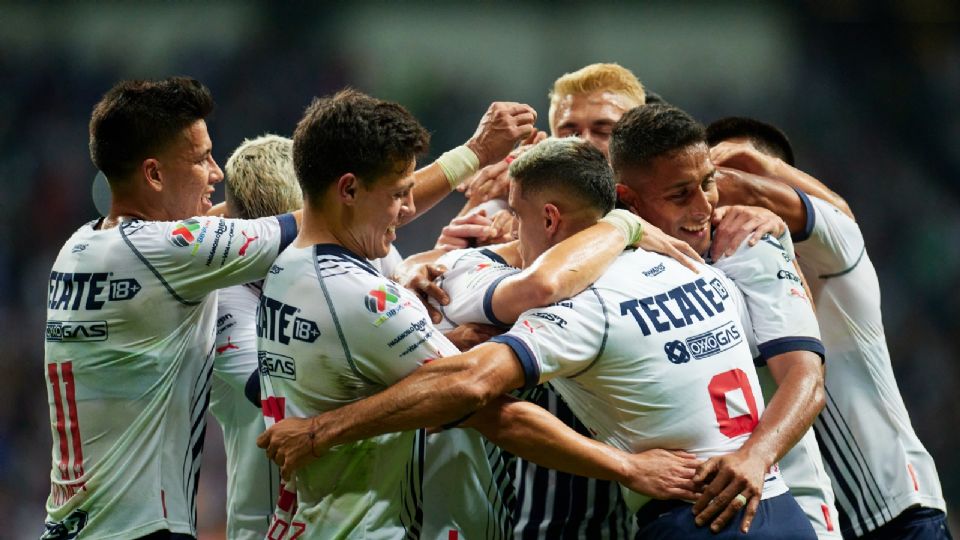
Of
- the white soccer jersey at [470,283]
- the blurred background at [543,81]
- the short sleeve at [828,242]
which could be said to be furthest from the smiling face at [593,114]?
the blurred background at [543,81]

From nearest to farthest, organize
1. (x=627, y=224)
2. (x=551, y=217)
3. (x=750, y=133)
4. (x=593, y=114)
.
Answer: (x=627, y=224) → (x=551, y=217) → (x=750, y=133) → (x=593, y=114)

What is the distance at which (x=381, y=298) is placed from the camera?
377 centimetres

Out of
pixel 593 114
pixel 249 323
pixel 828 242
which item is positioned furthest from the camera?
pixel 593 114

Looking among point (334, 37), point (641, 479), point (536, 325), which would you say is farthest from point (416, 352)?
point (334, 37)

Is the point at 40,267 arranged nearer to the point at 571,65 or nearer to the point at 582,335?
the point at 571,65

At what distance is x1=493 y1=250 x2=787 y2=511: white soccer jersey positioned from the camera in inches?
154

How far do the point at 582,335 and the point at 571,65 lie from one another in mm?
9537

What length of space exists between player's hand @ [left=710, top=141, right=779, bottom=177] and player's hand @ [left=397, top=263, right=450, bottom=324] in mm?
1664

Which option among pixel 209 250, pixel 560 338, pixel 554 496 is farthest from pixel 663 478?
pixel 209 250

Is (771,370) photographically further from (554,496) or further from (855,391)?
(554,496)

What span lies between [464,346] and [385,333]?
756 mm

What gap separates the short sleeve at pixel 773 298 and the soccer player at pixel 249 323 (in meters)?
2.09

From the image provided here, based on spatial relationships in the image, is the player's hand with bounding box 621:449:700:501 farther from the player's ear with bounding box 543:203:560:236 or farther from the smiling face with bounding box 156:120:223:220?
the smiling face with bounding box 156:120:223:220

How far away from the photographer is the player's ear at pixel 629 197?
483cm
